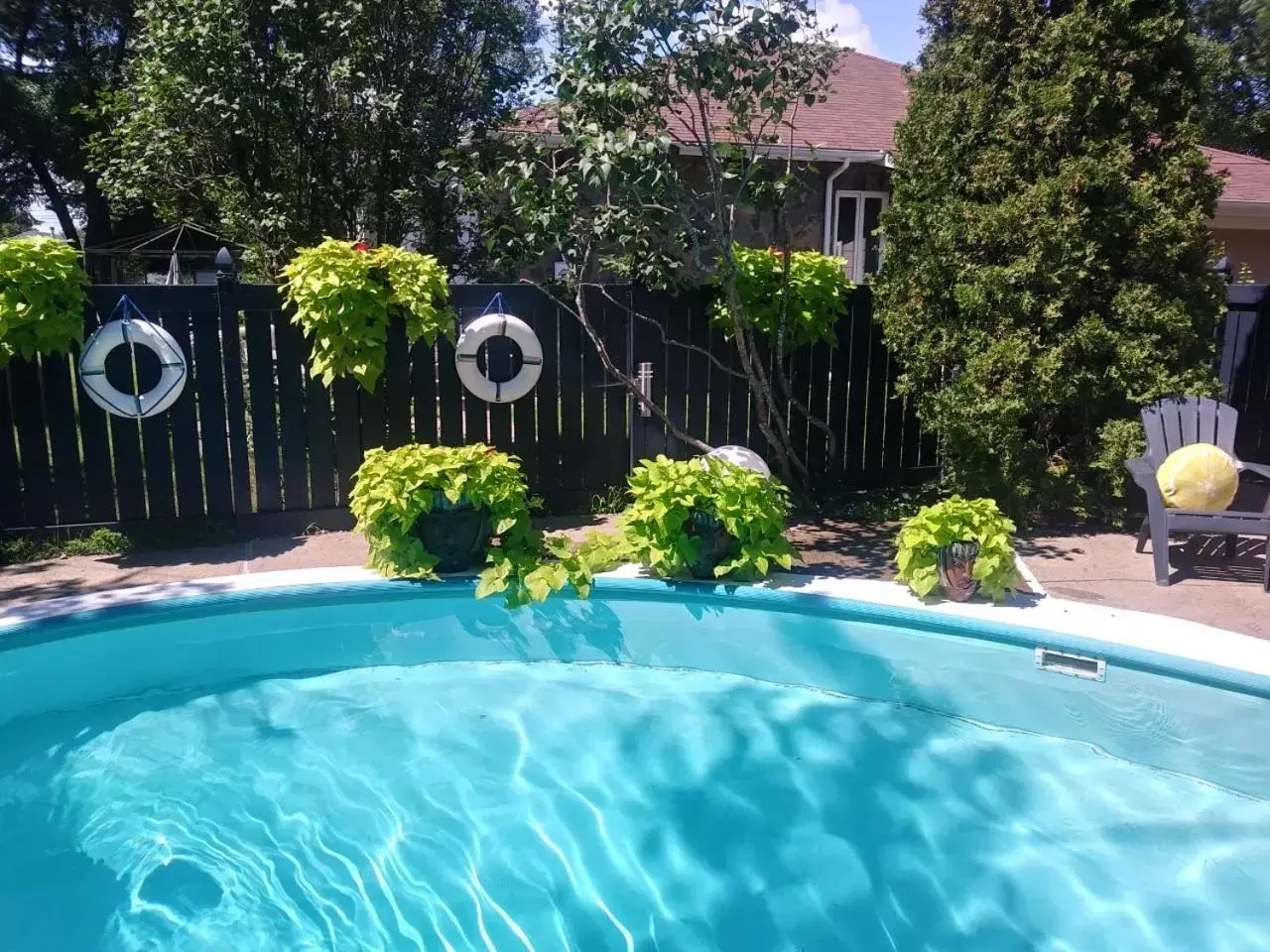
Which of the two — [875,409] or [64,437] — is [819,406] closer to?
[875,409]

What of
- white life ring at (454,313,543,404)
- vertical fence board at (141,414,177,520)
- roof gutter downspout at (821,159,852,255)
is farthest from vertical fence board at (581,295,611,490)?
roof gutter downspout at (821,159,852,255)

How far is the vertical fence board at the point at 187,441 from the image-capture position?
5.70 m

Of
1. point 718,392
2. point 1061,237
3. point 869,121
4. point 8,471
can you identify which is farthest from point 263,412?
point 869,121

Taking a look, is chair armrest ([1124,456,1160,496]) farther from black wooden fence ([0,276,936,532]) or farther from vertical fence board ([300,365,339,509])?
vertical fence board ([300,365,339,509])

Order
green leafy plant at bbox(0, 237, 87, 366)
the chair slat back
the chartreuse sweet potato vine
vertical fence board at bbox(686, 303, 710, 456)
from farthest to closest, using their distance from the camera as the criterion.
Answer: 1. vertical fence board at bbox(686, 303, 710, 456)
2. the chair slat back
3. green leafy plant at bbox(0, 237, 87, 366)
4. the chartreuse sweet potato vine

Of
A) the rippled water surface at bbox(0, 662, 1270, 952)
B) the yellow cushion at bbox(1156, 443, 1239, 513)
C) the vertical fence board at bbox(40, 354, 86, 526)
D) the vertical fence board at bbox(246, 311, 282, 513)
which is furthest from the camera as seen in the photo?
the vertical fence board at bbox(246, 311, 282, 513)

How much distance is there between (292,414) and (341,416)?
29 cm

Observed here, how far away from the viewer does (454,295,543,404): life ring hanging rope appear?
6.10 metres

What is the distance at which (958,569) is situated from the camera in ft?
15.7

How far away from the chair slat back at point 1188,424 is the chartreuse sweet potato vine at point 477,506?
3147 mm

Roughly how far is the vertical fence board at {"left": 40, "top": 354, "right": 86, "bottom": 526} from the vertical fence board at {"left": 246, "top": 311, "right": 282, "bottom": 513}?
931 millimetres

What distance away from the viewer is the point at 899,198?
21.8 ft

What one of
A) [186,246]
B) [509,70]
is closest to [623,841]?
[509,70]

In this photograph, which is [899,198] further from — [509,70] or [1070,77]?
[509,70]
